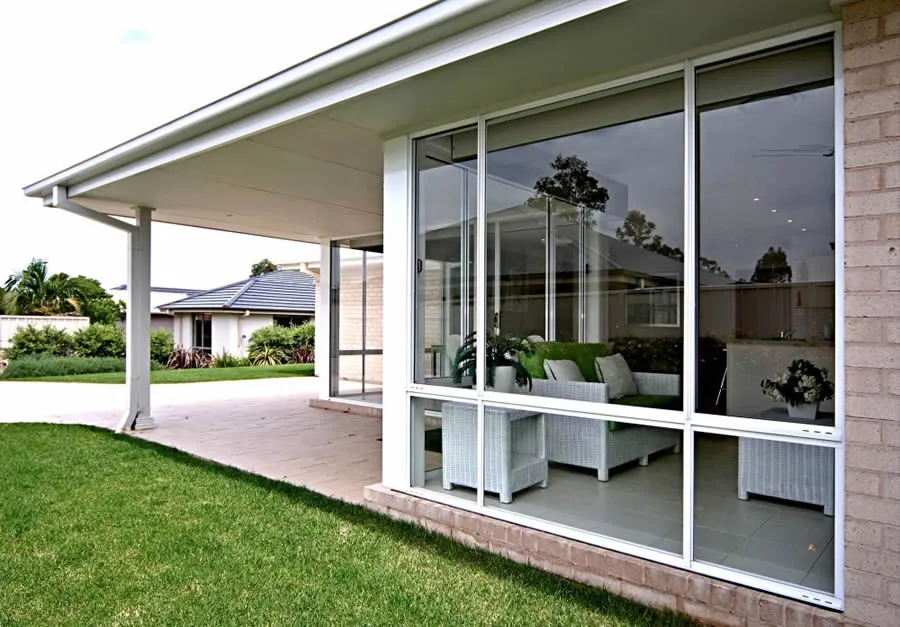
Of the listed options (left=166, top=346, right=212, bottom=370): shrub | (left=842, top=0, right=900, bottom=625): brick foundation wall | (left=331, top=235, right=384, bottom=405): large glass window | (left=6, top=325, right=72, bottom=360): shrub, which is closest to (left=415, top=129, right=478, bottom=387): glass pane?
(left=842, top=0, right=900, bottom=625): brick foundation wall

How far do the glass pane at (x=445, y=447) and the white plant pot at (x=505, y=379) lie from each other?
0.24 meters

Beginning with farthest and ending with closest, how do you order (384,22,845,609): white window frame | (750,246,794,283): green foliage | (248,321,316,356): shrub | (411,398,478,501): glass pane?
(248,321,316,356): shrub → (411,398,478,501): glass pane → (750,246,794,283): green foliage → (384,22,845,609): white window frame

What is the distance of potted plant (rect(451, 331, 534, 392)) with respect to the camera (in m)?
3.90

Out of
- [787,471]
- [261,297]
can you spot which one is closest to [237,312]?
[261,297]

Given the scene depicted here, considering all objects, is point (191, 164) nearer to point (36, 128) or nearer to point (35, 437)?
point (35, 437)

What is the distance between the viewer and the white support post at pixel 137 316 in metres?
7.43

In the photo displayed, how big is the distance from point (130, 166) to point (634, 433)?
4.70 meters

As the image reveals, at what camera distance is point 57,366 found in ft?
53.7

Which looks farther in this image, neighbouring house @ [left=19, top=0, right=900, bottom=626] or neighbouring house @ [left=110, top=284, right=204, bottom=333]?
neighbouring house @ [left=110, top=284, right=204, bottom=333]

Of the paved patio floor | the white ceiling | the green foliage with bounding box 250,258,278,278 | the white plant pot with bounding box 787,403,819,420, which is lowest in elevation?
the paved patio floor

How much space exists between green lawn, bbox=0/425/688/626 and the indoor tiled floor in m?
0.41

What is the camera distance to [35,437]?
23.9ft

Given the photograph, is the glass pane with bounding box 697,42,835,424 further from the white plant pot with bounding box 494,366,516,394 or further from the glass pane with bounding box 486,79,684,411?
the white plant pot with bounding box 494,366,516,394

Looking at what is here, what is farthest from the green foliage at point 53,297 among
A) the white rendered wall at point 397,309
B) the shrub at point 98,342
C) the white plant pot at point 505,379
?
the white plant pot at point 505,379
